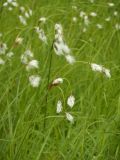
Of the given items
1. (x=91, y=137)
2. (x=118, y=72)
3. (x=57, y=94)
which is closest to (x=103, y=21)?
(x=118, y=72)

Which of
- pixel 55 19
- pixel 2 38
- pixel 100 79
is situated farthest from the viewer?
pixel 55 19

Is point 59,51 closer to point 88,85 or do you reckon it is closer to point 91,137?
point 91,137

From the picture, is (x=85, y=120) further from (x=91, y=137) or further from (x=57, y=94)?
(x=57, y=94)

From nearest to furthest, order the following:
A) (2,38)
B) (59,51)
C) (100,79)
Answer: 1. (59,51)
2. (100,79)
3. (2,38)

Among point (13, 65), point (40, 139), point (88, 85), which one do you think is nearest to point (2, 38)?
point (13, 65)

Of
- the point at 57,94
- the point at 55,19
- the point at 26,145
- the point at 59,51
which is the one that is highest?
the point at 55,19

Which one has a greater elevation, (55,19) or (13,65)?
(55,19)

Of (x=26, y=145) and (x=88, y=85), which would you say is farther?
(x=88, y=85)
